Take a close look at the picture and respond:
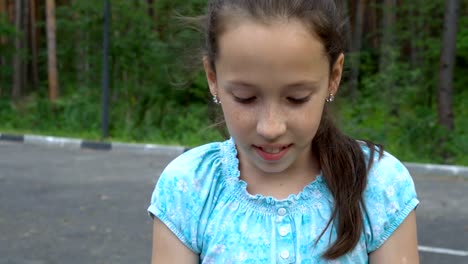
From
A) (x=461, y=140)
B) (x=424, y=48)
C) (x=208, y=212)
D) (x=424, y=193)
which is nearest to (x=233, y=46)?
(x=208, y=212)

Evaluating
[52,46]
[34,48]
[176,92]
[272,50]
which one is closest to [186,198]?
[272,50]

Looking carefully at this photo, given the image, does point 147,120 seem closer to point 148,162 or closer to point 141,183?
point 148,162

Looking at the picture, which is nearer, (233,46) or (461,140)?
(233,46)

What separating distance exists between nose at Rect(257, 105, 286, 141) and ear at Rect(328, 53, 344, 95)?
172mm

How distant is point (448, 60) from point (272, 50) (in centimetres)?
944

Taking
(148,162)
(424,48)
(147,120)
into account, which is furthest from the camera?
(424,48)

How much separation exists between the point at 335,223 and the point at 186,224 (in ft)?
1.00

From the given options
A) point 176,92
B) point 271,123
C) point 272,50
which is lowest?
point 176,92

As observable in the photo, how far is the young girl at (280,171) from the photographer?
1.37m

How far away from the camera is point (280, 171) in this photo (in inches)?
59.7

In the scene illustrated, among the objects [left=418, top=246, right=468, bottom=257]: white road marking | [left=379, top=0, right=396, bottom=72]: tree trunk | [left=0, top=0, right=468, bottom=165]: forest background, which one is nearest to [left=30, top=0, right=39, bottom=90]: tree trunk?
[left=0, top=0, right=468, bottom=165]: forest background

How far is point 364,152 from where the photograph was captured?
158 centimetres

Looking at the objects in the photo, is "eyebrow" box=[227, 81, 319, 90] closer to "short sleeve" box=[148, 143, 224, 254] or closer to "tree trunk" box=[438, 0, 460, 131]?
"short sleeve" box=[148, 143, 224, 254]

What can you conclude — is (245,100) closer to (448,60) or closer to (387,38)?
(448,60)
